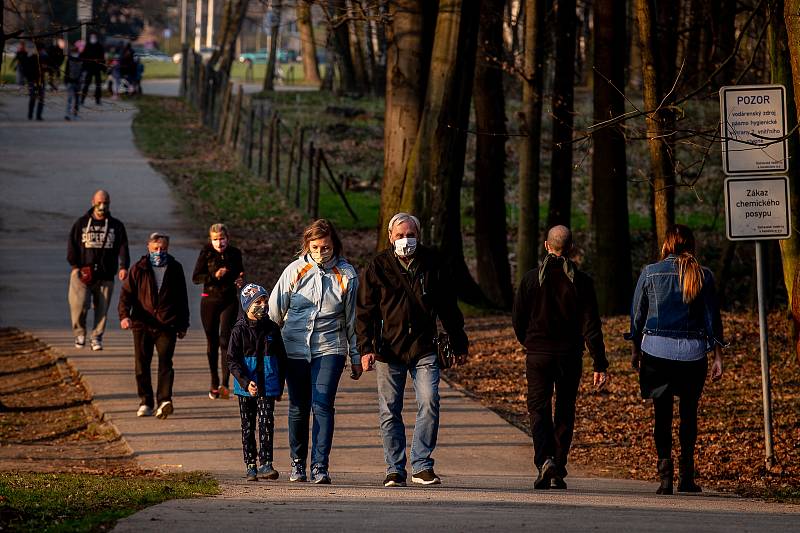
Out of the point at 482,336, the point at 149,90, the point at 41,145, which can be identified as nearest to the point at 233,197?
the point at 41,145

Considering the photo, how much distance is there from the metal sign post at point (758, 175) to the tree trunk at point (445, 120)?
6.37m

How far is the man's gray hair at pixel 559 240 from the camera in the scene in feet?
29.8

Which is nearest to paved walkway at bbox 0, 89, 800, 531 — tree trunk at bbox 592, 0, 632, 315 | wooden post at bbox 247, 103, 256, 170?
tree trunk at bbox 592, 0, 632, 315

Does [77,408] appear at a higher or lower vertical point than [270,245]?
lower

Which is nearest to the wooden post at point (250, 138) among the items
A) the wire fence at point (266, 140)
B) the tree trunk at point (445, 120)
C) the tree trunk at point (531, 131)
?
the wire fence at point (266, 140)

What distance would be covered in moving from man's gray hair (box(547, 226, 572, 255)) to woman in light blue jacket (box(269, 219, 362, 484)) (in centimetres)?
125

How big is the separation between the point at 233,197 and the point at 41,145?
9152 millimetres

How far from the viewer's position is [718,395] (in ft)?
42.5

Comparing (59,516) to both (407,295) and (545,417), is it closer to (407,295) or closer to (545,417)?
(407,295)

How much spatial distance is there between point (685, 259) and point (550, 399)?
123cm

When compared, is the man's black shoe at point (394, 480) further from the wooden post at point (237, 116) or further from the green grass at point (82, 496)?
the wooden post at point (237, 116)

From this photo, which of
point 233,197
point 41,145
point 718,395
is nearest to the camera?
point 718,395

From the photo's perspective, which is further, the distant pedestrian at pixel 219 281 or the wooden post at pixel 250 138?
the wooden post at pixel 250 138

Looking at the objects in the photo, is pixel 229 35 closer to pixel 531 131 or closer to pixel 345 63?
pixel 345 63
